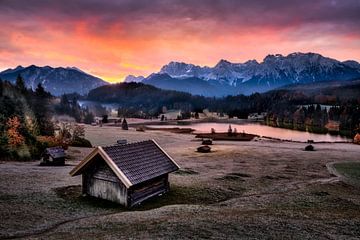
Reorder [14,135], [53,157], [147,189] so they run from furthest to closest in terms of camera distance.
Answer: [14,135]
[53,157]
[147,189]


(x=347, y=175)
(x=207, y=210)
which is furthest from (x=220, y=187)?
(x=347, y=175)

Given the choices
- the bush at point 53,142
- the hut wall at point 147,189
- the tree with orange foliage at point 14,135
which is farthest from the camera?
the bush at point 53,142

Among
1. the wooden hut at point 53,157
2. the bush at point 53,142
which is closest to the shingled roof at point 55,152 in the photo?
the wooden hut at point 53,157

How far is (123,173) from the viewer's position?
27062mm

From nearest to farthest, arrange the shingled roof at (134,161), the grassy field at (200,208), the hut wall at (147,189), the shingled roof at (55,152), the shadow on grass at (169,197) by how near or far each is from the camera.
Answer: the grassy field at (200,208) < the shingled roof at (134,161) < the hut wall at (147,189) < the shadow on grass at (169,197) < the shingled roof at (55,152)

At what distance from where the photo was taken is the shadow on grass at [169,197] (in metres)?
28.0

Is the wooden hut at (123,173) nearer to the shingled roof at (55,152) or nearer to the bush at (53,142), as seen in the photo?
the shingled roof at (55,152)

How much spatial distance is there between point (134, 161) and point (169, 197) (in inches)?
203

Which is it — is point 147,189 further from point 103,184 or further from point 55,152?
point 55,152

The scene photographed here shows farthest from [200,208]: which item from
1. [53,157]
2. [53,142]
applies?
[53,142]

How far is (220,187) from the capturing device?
117 feet

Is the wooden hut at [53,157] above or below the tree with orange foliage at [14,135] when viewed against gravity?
below

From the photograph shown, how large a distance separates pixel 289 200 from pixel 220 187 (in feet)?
25.5

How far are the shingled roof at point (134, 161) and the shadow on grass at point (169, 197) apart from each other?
7.44 feet
